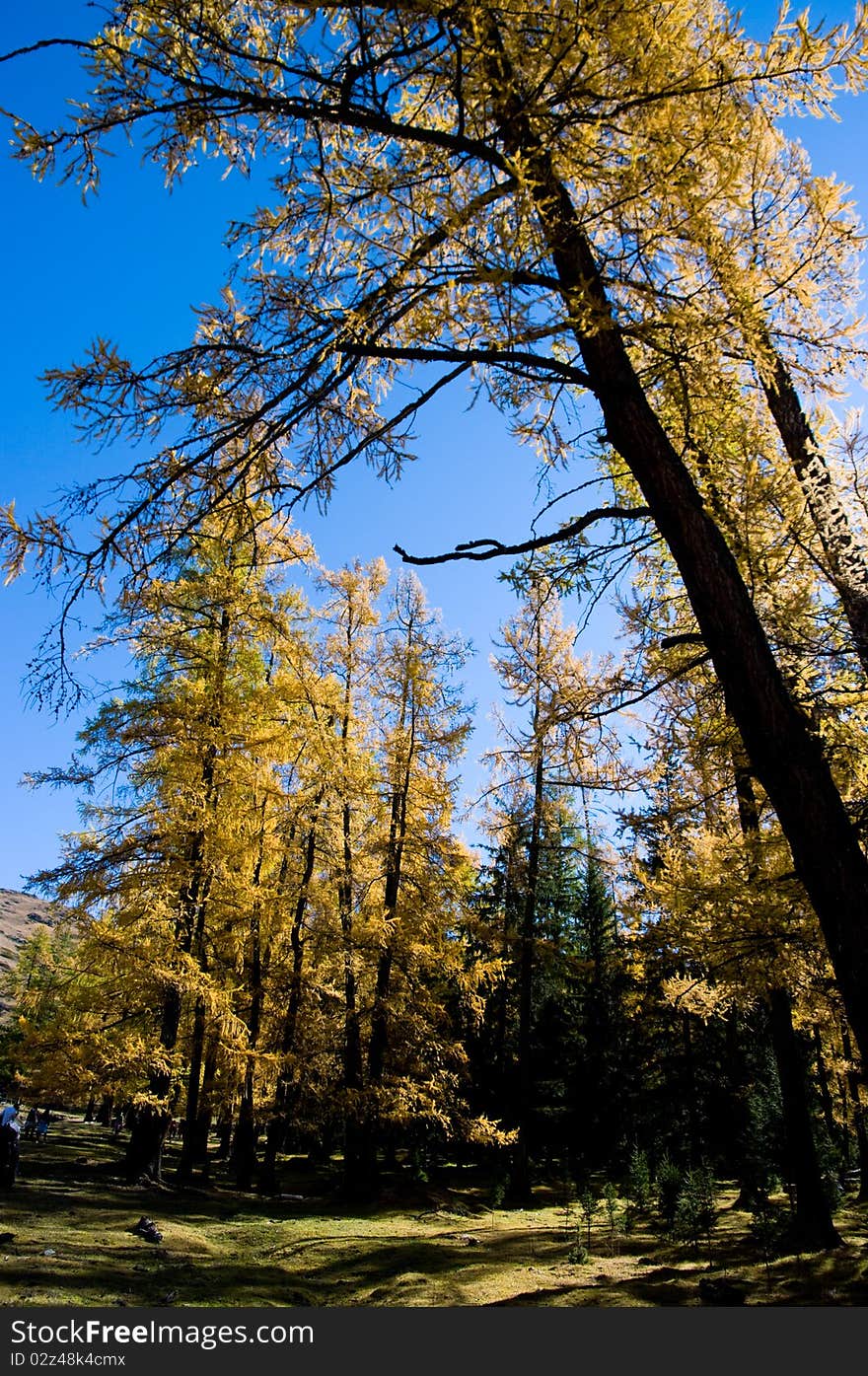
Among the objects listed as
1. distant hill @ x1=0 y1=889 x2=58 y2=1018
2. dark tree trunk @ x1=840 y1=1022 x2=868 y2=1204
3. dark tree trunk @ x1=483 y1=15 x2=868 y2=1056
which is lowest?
dark tree trunk @ x1=840 y1=1022 x2=868 y2=1204

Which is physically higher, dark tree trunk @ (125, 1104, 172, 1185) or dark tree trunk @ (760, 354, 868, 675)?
dark tree trunk @ (760, 354, 868, 675)

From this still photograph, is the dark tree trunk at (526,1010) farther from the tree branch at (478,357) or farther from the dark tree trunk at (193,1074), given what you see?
the tree branch at (478,357)

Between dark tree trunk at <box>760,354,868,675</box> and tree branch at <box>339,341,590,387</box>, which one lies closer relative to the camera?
tree branch at <box>339,341,590,387</box>

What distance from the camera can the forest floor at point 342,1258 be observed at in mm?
5938

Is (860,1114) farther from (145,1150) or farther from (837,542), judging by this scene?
(837,542)

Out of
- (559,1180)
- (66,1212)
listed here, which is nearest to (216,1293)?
(66,1212)

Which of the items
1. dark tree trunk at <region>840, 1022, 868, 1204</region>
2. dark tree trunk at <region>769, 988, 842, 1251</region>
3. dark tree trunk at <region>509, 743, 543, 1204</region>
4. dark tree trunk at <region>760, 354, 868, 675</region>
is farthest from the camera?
dark tree trunk at <region>840, 1022, 868, 1204</region>

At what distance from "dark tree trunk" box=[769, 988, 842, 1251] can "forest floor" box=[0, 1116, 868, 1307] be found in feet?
1.12

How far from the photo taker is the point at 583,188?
414 cm

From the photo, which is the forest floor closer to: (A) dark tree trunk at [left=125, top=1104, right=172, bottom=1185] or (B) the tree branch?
(A) dark tree trunk at [left=125, top=1104, right=172, bottom=1185]

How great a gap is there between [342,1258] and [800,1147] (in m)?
5.67

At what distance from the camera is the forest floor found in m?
5.94

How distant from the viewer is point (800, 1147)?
9.23 metres

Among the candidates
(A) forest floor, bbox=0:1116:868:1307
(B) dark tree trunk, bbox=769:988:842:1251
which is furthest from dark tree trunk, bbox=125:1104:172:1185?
(B) dark tree trunk, bbox=769:988:842:1251
